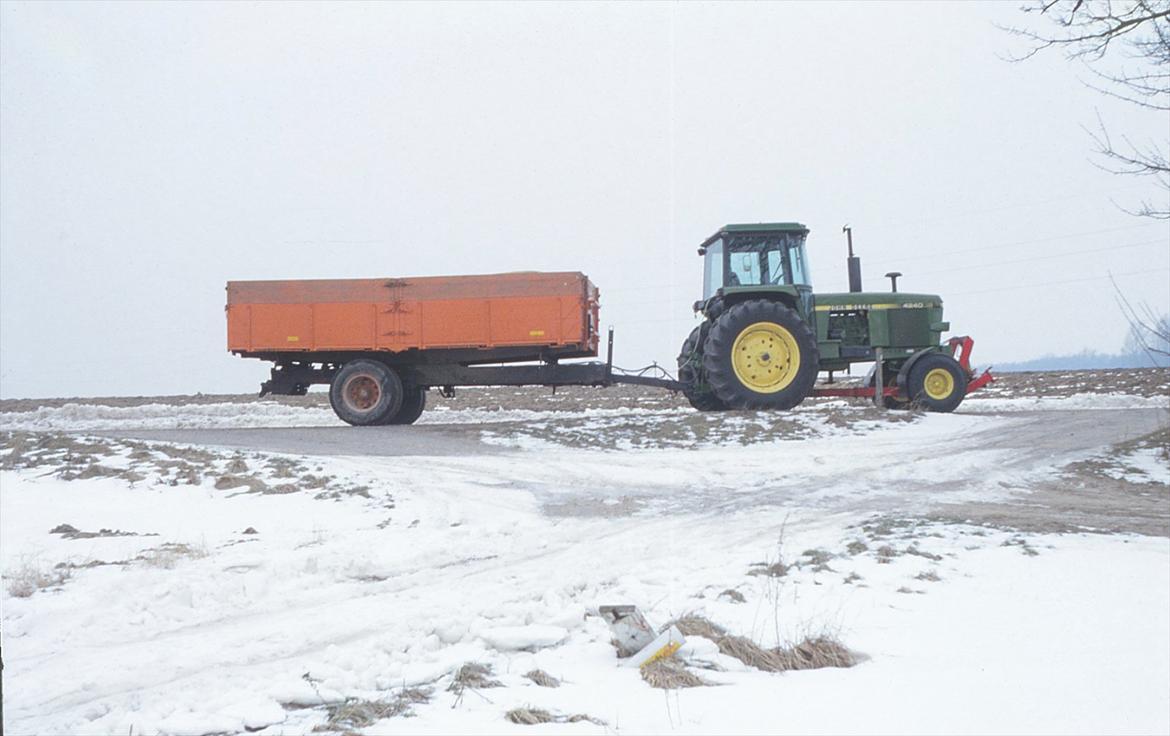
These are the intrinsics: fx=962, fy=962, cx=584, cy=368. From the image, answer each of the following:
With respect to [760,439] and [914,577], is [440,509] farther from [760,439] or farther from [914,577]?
[760,439]

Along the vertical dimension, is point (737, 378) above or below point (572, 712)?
above

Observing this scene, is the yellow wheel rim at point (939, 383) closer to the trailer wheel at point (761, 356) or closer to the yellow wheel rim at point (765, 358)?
the trailer wheel at point (761, 356)

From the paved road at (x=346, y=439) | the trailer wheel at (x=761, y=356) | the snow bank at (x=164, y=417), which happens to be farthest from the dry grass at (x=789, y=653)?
the snow bank at (x=164, y=417)

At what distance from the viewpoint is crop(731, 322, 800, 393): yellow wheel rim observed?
48.4ft

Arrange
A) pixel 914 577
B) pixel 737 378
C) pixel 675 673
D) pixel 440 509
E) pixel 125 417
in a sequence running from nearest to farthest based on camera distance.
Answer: pixel 675 673, pixel 914 577, pixel 440 509, pixel 737 378, pixel 125 417

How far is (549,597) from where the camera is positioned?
5098 mm

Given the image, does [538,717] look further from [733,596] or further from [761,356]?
[761,356]

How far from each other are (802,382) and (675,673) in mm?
11411

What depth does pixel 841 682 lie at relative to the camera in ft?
13.0

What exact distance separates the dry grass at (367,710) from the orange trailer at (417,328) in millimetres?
12021

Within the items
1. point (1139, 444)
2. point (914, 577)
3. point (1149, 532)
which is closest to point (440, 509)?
point (914, 577)

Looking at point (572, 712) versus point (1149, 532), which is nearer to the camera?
point (572, 712)

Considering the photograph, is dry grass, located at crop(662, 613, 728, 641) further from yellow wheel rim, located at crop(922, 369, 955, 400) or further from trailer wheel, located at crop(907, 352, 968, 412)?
yellow wheel rim, located at crop(922, 369, 955, 400)

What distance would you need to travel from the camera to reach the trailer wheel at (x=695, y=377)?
15.9 meters
